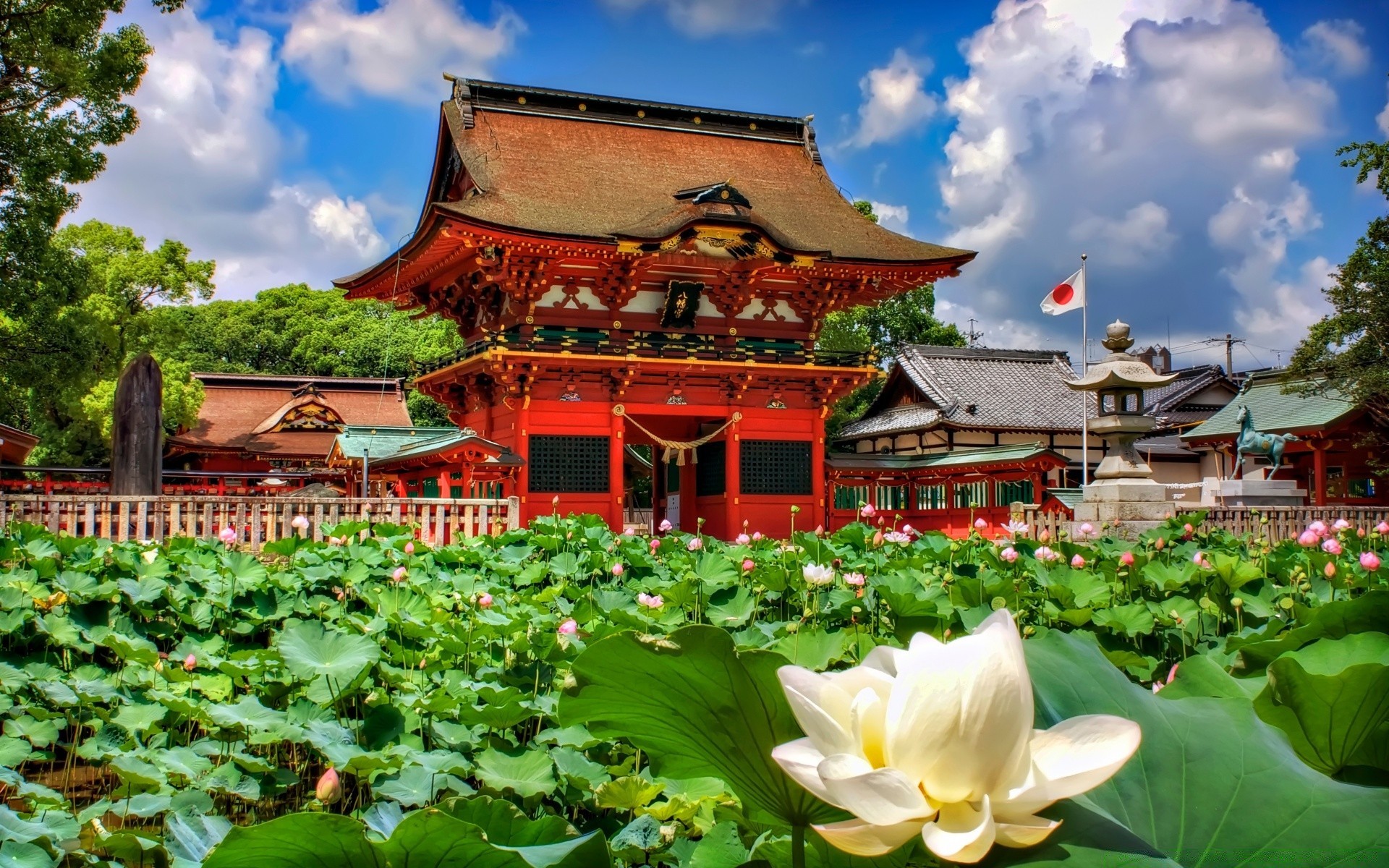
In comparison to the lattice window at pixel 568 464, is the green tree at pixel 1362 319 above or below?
above

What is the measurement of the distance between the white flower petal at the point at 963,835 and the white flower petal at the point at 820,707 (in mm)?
82

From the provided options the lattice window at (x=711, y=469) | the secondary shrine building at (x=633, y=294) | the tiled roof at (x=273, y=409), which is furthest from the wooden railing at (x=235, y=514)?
the tiled roof at (x=273, y=409)

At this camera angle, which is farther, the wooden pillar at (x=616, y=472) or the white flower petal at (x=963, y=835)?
the wooden pillar at (x=616, y=472)

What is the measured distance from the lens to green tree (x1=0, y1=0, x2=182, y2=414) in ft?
42.6

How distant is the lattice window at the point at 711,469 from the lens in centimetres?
1731

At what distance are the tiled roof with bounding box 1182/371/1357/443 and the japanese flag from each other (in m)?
6.45

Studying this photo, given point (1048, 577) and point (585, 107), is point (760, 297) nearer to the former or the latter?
point (585, 107)

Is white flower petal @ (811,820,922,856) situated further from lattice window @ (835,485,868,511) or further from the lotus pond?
lattice window @ (835,485,868,511)

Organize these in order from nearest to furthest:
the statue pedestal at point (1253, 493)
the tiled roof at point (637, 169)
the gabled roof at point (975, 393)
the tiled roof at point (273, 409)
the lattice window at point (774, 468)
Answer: the statue pedestal at point (1253, 493) → the tiled roof at point (637, 169) → the lattice window at point (774, 468) → the gabled roof at point (975, 393) → the tiled roof at point (273, 409)

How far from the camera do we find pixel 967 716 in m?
0.63

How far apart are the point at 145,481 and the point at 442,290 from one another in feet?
30.4

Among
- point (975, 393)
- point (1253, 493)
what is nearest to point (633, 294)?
point (975, 393)

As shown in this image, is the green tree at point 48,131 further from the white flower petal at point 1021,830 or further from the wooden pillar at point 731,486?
the white flower petal at point 1021,830

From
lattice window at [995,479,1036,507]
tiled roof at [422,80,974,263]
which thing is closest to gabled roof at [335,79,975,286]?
tiled roof at [422,80,974,263]
